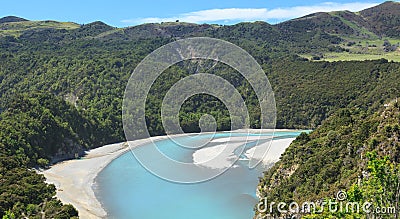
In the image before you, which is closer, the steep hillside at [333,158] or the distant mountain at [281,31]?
the steep hillside at [333,158]

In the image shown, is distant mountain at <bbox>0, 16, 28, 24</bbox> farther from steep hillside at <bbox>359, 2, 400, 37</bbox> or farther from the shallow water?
the shallow water

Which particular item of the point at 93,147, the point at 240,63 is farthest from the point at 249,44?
the point at 93,147

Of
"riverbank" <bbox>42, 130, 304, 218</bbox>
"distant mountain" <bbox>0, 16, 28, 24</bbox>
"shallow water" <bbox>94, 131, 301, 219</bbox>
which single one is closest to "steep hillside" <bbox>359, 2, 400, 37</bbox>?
"riverbank" <bbox>42, 130, 304, 218</bbox>

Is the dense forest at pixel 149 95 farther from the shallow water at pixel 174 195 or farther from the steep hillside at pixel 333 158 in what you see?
the shallow water at pixel 174 195

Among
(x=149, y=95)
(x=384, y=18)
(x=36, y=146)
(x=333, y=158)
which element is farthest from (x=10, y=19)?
(x=333, y=158)

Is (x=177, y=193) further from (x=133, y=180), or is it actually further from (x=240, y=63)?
(x=240, y=63)

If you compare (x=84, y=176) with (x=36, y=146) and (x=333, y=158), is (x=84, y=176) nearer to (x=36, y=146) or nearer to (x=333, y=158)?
(x=36, y=146)

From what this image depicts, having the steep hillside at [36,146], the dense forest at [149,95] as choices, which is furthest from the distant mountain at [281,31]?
the steep hillside at [36,146]
